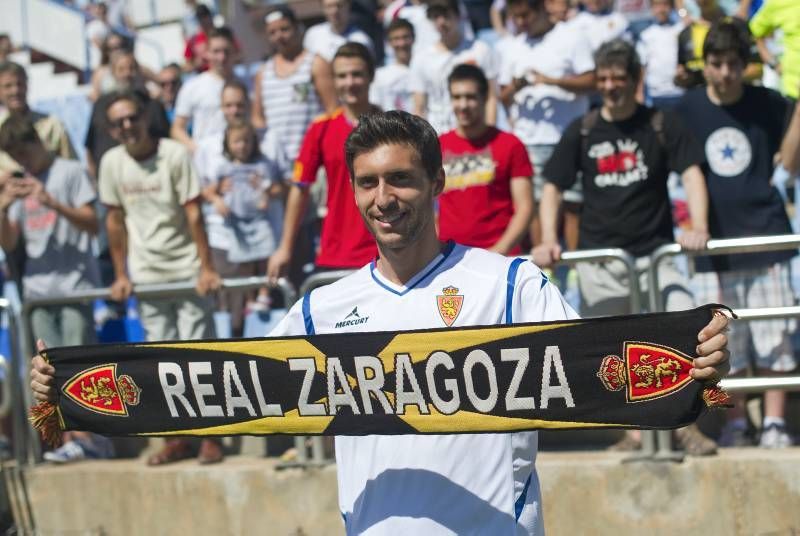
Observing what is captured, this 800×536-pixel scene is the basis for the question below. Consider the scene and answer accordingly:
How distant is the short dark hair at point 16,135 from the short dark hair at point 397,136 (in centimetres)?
559

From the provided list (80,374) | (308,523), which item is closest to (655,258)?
(308,523)

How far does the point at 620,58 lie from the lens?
7.23 m

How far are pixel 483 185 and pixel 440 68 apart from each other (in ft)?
9.00

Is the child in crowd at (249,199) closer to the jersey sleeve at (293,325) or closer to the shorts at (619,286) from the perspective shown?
the shorts at (619,286)

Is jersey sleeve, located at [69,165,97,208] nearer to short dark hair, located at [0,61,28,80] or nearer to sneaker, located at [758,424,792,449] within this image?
short dark hair, located at [0,61,28,80]

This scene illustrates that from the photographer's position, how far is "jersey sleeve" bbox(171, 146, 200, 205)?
8.52 m

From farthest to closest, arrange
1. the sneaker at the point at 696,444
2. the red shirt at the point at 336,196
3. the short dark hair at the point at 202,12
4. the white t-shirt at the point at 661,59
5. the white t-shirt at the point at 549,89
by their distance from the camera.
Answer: the short dark hair at the point at 202,12 → the white t-shirt at the point at 661,59 → the white t-shirt at the point at 549,89 → the red shirt at the point at 336,196 → the sneaker at the point at 696,444

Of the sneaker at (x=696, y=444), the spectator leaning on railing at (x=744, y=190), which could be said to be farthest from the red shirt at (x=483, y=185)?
the sneaker at (x=696, y=444)

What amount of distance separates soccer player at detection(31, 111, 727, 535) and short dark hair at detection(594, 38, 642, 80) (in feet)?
11.0

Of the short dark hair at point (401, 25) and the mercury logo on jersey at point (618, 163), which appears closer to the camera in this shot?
the mercury logo on jersey at point (618, 163)

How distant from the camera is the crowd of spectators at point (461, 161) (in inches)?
285

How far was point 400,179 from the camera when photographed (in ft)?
13.3

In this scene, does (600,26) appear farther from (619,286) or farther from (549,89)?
(619,286)

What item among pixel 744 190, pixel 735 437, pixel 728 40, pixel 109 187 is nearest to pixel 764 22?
pixel 728 40
